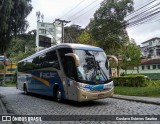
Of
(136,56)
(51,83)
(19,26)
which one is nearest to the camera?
(19,26)

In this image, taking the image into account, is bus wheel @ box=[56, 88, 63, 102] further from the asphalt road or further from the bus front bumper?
the bus front bumper

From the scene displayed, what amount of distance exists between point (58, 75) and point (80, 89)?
2836 millimetres

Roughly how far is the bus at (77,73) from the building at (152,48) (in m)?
68.8

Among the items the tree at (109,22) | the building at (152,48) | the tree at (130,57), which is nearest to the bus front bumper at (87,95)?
the tree at (109,22)

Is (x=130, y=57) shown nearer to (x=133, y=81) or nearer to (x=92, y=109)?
(x=133, y=81)

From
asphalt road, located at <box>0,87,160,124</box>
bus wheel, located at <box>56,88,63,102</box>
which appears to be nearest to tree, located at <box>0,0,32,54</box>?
asphalt road, located at <box>0,87,160,124</box>

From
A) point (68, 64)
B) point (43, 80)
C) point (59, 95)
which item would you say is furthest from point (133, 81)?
point (68, 64)

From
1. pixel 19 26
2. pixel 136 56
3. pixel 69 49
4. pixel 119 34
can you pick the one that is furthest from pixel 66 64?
pixel 136 56

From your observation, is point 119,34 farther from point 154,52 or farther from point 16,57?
point 154,52

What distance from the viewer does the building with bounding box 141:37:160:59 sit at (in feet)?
277

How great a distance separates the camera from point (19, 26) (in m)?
15.2

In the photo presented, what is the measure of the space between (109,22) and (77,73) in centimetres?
2589

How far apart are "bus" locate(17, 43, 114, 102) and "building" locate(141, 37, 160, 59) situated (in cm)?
6875

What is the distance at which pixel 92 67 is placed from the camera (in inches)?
543
